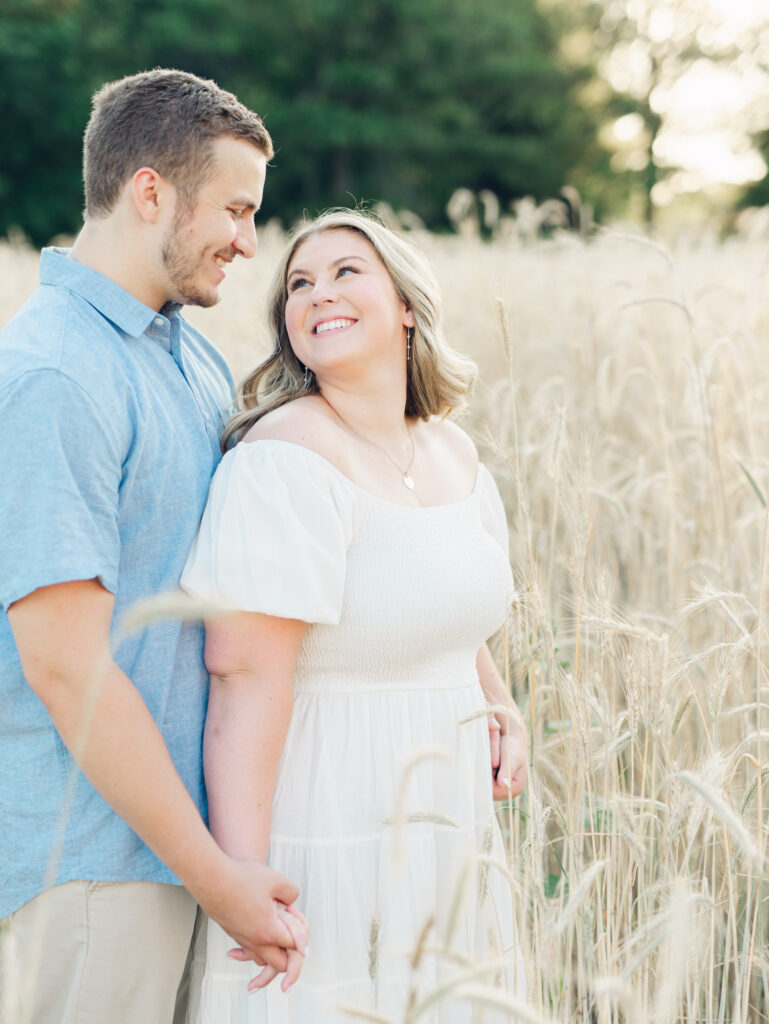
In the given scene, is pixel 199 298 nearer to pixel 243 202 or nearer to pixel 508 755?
pixel 243 202

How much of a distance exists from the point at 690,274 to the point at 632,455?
2.03 meters

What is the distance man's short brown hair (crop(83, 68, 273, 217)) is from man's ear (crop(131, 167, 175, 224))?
0.5 inches

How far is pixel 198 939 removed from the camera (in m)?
1.67

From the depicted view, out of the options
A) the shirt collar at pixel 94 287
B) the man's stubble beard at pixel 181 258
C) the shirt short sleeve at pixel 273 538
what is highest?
the man's stubble beard at pixel 181 258

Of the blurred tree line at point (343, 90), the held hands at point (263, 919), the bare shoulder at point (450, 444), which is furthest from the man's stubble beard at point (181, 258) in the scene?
the blurred tree line at point (343, 90)

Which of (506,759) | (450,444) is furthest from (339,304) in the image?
(506,759)

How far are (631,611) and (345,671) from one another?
123 centimetres

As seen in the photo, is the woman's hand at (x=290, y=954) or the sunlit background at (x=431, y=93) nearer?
the woman's hand at (x=290, y=954)

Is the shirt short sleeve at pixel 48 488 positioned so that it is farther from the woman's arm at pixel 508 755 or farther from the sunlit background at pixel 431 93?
the sunlit background at pixel 431 93

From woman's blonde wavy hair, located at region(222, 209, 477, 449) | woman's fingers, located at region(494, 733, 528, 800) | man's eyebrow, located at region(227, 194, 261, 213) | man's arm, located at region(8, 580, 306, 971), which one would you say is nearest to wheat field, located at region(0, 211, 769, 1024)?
woman's fingers, located at region(494, 733, 528, 800)

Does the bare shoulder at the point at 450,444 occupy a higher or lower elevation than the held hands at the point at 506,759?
higher

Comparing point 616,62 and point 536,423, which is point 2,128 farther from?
point 536,423

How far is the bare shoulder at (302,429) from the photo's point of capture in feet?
5.58

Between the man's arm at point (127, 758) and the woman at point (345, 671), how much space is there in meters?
0.10
